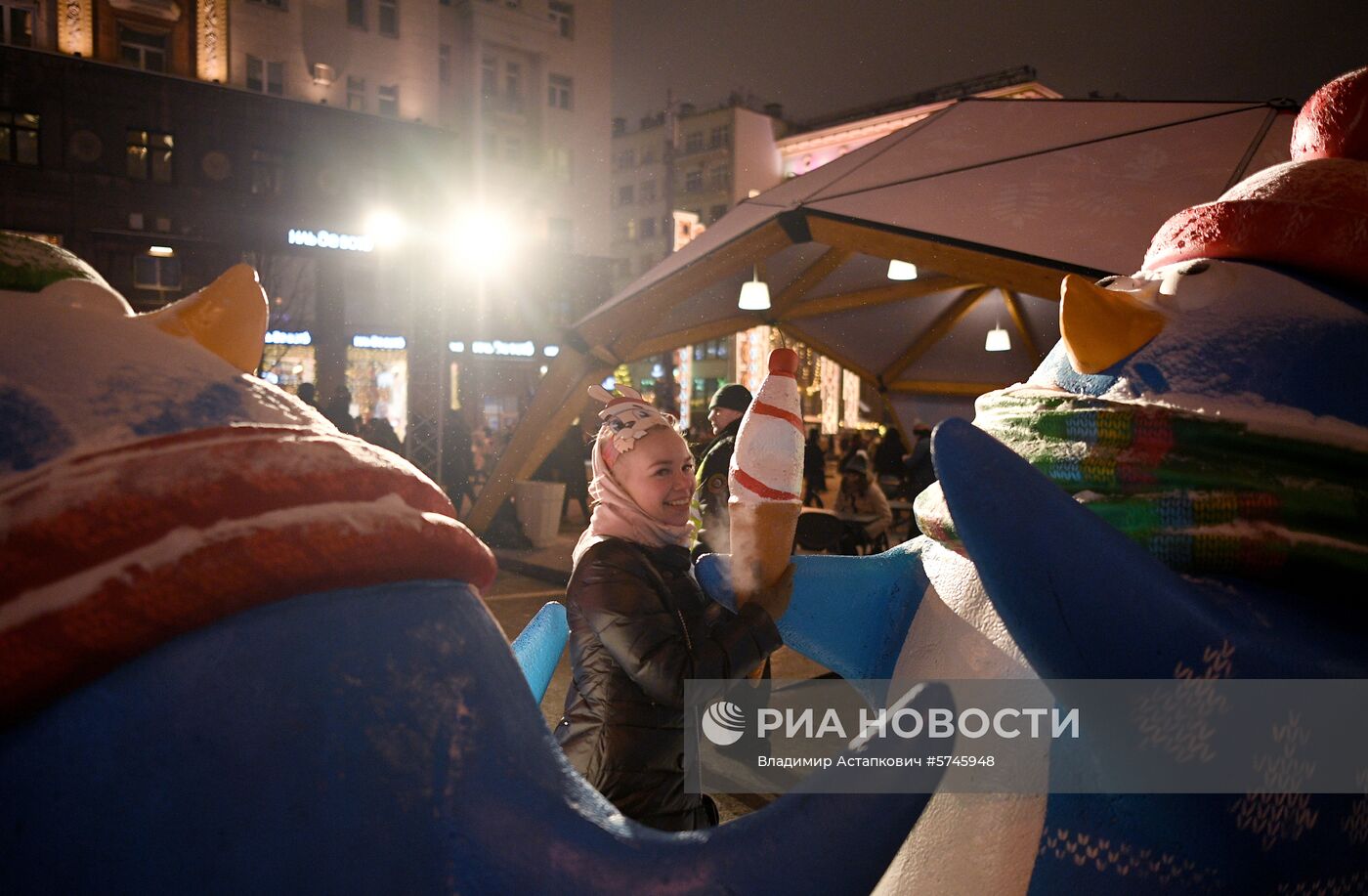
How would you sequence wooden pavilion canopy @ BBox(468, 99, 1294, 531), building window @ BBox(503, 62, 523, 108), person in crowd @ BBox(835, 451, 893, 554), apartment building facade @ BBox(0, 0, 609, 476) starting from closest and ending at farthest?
wooden pavilion canopy @ BBox(468, 99, 1294, 531) → person in crowd @ BBox(835, 451, 893, 554) → apartment building facade @ BBox(0, 0, 609, 476) → building window @ BBox(503, 62, 523, 108)

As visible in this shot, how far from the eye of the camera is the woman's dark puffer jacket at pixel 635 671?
192cm

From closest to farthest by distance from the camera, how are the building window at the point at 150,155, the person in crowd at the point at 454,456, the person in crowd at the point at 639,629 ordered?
the person in crowd at the point at 639,629 < the person in crowd at the point at 454,456 < the building window at the point at 150,155

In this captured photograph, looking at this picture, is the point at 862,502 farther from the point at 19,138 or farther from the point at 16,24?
the point at 16,24

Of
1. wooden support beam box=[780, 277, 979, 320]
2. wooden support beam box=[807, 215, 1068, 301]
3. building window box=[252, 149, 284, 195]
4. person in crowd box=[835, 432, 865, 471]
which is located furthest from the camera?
building window box=[252, 149, 284, 195]

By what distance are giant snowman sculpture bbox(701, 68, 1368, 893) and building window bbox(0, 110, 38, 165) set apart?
81.3 feet

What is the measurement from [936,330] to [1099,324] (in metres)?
10.3

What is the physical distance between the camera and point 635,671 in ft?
6.30

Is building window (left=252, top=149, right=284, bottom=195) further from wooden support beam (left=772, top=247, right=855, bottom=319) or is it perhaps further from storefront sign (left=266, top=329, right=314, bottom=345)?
wooden support beam (left=772, top=247, right=855, bottom=319)

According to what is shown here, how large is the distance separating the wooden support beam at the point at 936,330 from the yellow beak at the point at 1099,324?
9258 mm

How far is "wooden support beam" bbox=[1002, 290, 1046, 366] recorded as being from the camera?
980 cm

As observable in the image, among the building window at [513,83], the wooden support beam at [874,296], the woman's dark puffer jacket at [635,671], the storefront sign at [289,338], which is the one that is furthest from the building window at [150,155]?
the woman's dark puffer jacket at [635,671]

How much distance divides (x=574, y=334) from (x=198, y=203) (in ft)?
58.9

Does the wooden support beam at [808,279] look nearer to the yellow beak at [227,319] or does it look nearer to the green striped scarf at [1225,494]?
the green striped scarf at [1225,494]

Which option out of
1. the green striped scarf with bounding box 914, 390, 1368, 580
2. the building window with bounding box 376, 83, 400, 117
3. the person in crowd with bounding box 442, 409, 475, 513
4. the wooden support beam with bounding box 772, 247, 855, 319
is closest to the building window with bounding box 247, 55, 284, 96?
the building window with bounding box 376, 83, 400, 117
